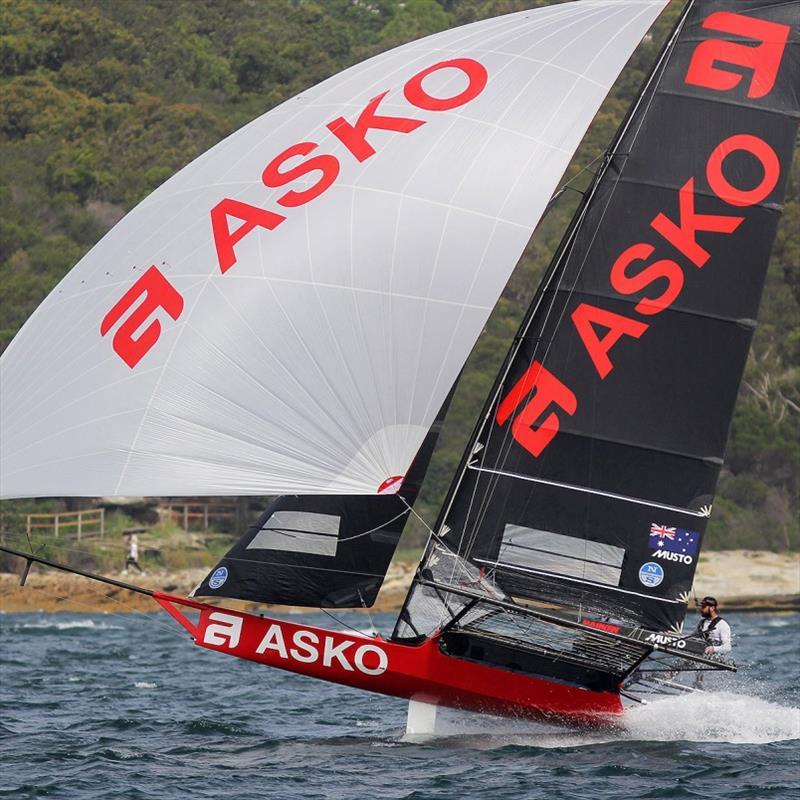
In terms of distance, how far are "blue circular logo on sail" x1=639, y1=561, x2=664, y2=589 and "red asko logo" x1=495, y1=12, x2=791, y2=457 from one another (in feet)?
3.60

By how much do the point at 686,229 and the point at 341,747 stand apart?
4.29 meters

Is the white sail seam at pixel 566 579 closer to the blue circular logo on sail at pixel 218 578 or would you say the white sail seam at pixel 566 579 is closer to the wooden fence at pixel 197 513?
the blue circular logo on sail at pixel 218 578

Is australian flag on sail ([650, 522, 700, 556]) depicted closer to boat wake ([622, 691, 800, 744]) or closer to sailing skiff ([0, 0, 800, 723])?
sailing skiff ([0, 0, 800, 723])

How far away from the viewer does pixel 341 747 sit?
11.1 meters

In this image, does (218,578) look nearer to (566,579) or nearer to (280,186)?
(566,579)

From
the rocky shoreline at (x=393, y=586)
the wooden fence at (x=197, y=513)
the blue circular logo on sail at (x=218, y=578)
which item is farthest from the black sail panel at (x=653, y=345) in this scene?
the wooden fence at (x=197, y=513)

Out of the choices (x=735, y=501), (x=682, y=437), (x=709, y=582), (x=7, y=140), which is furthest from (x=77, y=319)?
(x=7, y=140)

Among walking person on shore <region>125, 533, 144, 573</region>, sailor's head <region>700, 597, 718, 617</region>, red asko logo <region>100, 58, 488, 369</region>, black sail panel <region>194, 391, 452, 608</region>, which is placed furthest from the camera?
walking person on shore <region>125, 533, 144, 573</region>

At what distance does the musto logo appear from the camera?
424 inches

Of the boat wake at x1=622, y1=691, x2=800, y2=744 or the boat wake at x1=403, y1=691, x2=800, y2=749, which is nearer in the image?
the boat wake at x1=403, y1=691, x2=800, y2=749

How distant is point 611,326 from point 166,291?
3.11m

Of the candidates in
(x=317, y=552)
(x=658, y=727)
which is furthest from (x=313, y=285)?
(x=658, y=727)

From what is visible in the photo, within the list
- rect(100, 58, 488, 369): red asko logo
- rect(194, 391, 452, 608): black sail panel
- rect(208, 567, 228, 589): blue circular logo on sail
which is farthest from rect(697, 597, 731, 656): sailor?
rect(100, 58, 488, 369): red asko logo

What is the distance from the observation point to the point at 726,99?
11297 millimetres
